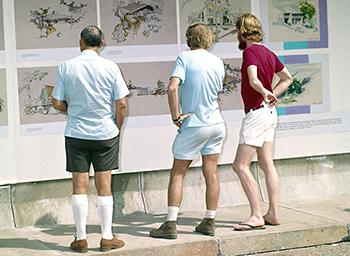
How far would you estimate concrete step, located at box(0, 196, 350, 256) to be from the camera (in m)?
6.92

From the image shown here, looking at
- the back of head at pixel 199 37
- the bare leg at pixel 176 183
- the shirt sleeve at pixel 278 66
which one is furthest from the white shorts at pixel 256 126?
the back of head at pixel 199 37

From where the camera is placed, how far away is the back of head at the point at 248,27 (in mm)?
7320

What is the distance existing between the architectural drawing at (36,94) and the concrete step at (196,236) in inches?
40.9

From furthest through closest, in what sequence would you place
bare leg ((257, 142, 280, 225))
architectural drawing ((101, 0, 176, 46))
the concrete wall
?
architectural drawing ((101, 0, 176, 46)) < the concrete wall < bare leg ((257, 142, 280, 225))

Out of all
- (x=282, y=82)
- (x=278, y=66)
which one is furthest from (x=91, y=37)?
(x=282, y=82)

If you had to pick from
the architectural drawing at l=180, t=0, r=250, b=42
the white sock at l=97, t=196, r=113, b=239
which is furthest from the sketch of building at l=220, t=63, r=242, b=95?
the white sock at l=97, t=196, r=113, b=239

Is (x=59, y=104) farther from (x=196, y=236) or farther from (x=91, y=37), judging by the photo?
(x=196, y=236)

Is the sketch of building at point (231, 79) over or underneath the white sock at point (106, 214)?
over

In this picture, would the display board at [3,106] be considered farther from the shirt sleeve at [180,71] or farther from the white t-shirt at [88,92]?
the shirt sleeve at [180,71]

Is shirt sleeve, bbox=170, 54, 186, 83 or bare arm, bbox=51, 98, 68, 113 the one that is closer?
bare arm, bbox=51, 98, 68, 113

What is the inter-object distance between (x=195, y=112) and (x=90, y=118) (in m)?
0.92

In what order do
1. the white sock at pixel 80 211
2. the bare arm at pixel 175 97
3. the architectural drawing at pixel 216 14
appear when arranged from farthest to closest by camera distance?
the architectural drawing at pixel 216 14 < the bare arm at pixel 175 97 < the white sock at pixel 80 211

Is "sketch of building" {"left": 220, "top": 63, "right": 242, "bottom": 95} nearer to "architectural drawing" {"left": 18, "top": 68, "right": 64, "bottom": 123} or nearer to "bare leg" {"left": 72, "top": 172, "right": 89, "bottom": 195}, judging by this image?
"architectural drawing" {"left": 18, "top": 68, "right": 64, "bottom": 123}

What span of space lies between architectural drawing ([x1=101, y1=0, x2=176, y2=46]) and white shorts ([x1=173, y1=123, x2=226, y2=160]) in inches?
55.6
